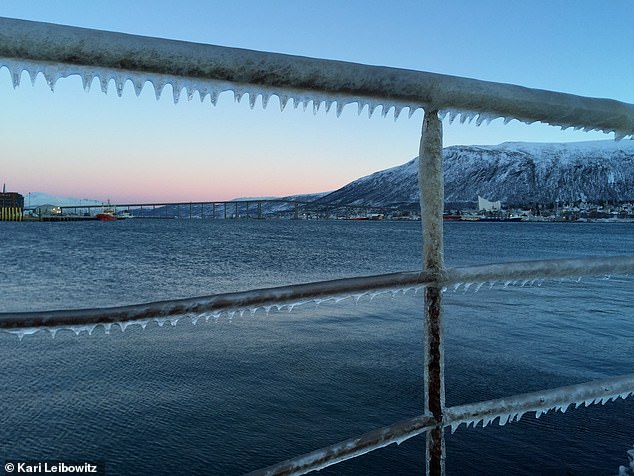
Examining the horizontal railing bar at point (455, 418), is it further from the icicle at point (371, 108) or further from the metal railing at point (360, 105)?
the icicle at point (371, 108)

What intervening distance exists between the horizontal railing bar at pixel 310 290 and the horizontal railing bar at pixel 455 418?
339 mm

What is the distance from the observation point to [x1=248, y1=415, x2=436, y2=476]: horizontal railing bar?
110 cm

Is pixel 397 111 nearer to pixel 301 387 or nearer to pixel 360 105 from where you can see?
pixel 360 105

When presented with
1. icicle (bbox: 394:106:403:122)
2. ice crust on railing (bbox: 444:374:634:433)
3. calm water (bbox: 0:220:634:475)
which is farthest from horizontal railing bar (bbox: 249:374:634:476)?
calm water (bbox: 0:220:634:475)

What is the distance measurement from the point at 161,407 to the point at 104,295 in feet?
49.9

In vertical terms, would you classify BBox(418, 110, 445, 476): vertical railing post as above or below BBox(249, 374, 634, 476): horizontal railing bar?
above

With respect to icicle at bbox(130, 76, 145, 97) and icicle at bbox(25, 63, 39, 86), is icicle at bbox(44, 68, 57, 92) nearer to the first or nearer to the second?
icicle at bbox(25, 63, 39, 86)

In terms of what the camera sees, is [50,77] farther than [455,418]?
No

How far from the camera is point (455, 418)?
1.27 meters

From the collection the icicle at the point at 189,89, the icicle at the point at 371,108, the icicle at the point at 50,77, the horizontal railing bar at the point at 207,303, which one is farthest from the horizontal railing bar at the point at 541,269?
the icicle at the point at 50,77

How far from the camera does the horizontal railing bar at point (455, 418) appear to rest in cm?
112

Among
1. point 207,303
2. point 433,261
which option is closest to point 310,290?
point 207,303

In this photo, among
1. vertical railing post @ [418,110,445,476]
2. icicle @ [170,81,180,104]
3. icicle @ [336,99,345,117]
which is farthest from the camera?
vertical railing post @ [418,110,445,476]

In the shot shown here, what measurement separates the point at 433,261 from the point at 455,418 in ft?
1.41
